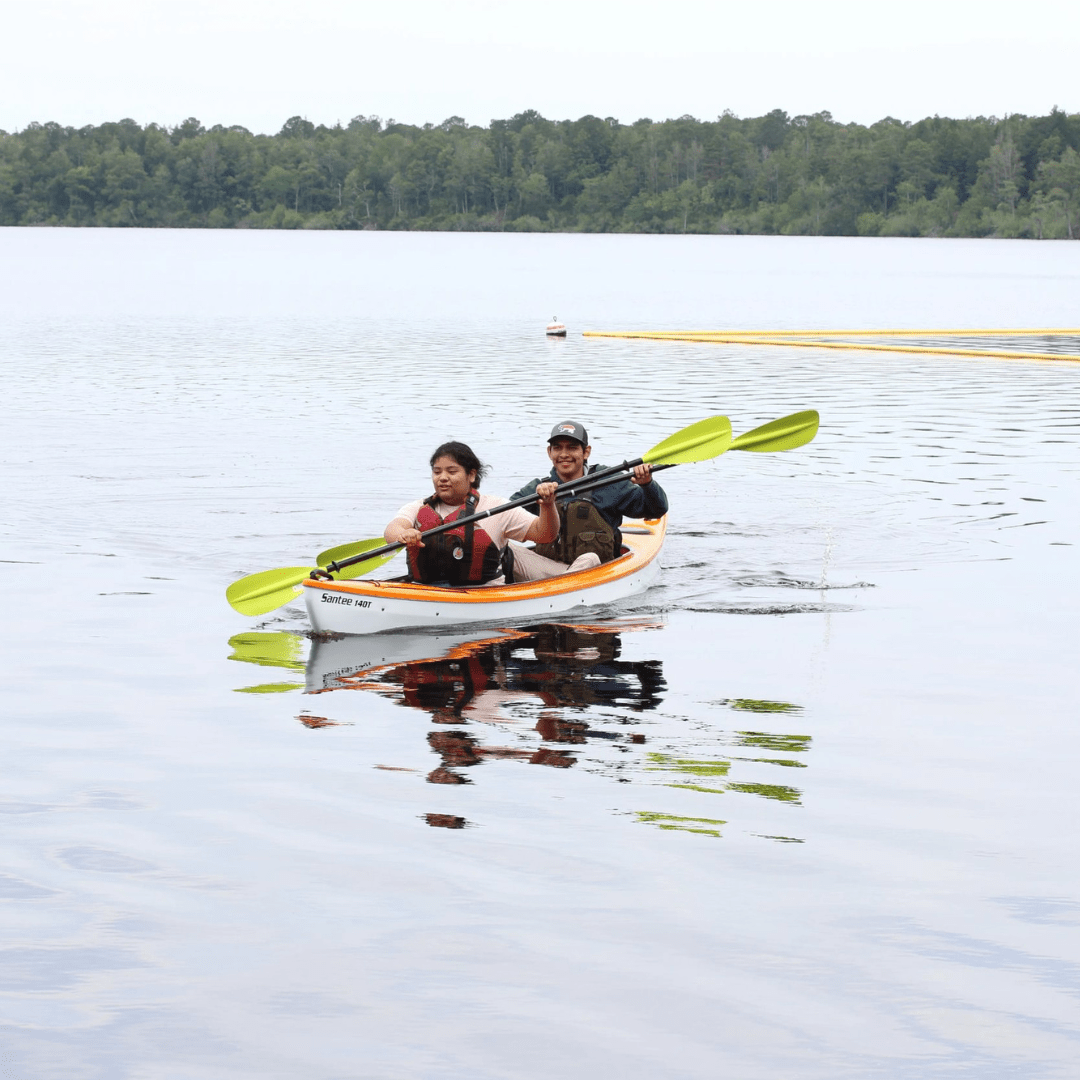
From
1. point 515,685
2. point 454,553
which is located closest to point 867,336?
point 454,553

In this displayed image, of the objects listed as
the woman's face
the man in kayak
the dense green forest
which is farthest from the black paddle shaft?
the dense green forest

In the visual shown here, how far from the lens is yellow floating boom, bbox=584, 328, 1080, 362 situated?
32.8 metres

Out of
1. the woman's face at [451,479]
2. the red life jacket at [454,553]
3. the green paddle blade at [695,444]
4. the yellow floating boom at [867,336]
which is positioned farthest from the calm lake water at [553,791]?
the yellow floating boom at [867,336]

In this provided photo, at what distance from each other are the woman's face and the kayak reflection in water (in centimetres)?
101

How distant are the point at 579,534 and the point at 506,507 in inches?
66.4

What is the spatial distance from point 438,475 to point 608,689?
1825mm

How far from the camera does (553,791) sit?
7.18 metres

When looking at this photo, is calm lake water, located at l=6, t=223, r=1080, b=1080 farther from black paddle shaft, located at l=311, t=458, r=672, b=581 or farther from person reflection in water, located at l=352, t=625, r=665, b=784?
black paddle shaft, located at l=311, t=458, r=672, b=581

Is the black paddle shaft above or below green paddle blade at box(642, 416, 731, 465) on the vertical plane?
below

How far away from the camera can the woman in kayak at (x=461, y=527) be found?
1005 centimetres

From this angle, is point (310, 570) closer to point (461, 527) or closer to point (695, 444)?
point (461, 527)

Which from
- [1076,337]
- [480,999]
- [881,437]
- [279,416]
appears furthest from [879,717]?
[1076,337]

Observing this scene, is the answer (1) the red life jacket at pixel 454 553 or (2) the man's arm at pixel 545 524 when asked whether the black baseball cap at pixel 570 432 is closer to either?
(2) the man's arm at pixel 545 524

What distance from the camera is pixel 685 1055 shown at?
15.6 ft
